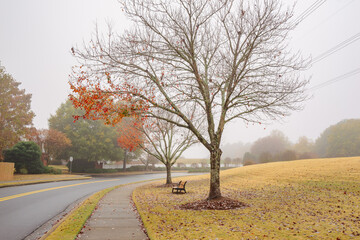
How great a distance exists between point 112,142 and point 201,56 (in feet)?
131

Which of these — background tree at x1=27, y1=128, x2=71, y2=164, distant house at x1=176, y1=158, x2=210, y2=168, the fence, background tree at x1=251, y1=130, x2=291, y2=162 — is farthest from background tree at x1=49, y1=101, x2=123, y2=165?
background tree at x1=251, y1=130, x2=291, y2=162

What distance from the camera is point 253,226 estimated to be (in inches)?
322

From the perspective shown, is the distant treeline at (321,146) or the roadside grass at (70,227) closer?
the roadside grass at (70,227)

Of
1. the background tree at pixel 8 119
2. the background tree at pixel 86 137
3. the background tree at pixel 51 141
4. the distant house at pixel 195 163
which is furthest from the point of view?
the distant house at pixel 195 163

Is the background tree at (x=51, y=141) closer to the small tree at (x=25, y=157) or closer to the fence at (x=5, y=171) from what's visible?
the small tree at (x=25, y=157)

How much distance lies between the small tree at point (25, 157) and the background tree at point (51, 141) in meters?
8.97

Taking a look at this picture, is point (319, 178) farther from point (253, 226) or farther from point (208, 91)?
point (253, 226)

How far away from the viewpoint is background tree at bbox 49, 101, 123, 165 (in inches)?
1849

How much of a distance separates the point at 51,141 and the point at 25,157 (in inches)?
436

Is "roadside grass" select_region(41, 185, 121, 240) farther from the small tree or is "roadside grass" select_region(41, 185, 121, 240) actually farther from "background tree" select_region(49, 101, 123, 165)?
"background tree" select_region(49, 101, 123, 165)

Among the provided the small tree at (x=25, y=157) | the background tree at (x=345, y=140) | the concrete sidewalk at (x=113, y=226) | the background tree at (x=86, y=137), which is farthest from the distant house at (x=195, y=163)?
the concrete sidewalk at (x=113, y=226)

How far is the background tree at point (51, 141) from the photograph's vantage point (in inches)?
1785

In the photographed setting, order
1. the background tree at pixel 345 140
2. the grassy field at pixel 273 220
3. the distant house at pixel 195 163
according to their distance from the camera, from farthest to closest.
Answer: the distant house at pixel 195 163, the background tree at pixel 345 140, the grassy field at pixel 273 220

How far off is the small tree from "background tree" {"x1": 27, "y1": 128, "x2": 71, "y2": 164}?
29.4 feet
